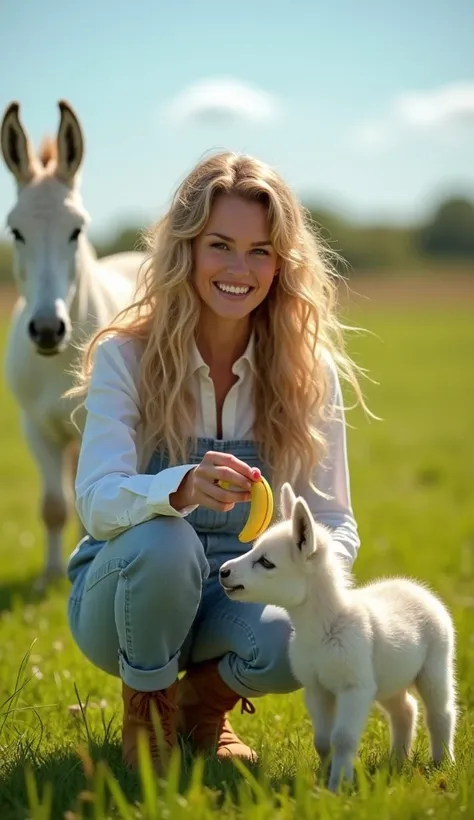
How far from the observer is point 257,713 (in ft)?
12.5

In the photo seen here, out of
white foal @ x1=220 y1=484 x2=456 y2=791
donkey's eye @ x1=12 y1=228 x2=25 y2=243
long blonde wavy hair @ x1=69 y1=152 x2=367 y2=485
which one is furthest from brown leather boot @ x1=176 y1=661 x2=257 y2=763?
donkey's eye @ x1=12 y1=228 x2=25 y2=243

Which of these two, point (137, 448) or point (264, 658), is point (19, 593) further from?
point (264, 658)

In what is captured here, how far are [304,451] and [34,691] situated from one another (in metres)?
1.34

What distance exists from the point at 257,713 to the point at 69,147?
3.27 metres

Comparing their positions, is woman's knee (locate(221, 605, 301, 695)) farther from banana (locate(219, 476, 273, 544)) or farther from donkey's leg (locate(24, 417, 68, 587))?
donkey's leg (locate(24, 417, 68, 587))

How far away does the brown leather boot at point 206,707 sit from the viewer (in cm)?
348

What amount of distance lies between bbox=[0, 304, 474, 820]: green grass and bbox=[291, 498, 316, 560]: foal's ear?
0.56 meters

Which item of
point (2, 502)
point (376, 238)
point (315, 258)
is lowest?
point (2, 502)

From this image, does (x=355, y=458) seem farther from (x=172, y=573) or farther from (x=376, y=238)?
(x=376, y=238)

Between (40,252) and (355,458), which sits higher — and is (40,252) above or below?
above

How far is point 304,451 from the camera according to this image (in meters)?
3.65

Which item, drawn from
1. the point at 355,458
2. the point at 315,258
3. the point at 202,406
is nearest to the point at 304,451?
the point at 202,406

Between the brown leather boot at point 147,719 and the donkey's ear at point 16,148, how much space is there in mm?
3316

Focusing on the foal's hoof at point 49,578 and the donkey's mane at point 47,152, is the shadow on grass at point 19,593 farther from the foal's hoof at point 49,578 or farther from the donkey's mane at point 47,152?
the donkey's mane at point 47,152
